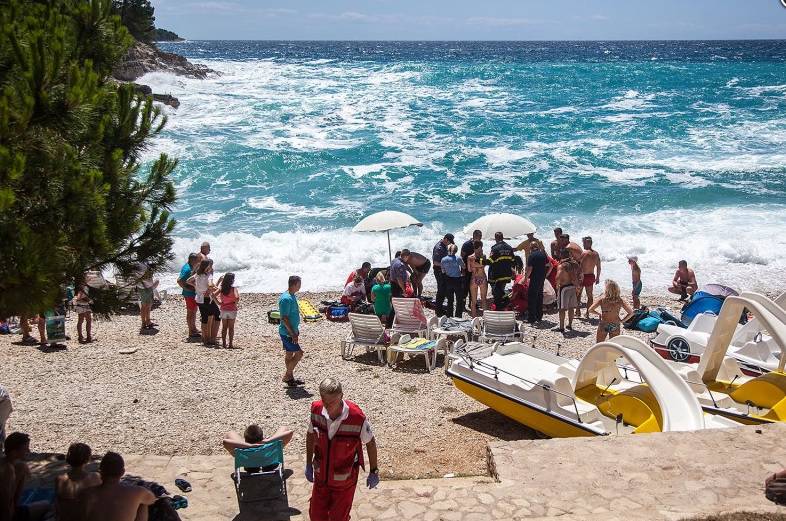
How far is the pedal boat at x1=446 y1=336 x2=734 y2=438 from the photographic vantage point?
7965 mm

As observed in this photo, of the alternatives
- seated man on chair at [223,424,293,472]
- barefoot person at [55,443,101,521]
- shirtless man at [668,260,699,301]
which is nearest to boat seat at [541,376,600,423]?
seated man on chair at [223,424,293,472]

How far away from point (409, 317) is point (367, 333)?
2.67 feet

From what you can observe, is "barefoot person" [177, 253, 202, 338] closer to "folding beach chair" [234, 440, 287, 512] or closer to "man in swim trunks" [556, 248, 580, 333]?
"man in swim trunks" [556, 248, 580, 333]

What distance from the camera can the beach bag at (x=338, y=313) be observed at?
14932 mm

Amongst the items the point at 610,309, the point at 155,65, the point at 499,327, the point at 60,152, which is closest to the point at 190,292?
the point at 499,327

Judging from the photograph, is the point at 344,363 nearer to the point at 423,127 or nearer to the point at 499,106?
the point at 423,127

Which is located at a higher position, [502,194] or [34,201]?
[34,201]

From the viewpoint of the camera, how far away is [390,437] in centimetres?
917

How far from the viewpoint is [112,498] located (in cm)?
529

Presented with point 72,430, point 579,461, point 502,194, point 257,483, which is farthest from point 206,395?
point 502,194

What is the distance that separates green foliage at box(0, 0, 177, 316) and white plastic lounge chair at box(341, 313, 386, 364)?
559cm

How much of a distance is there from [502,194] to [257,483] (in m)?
23.7

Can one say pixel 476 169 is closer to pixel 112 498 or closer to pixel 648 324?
pixel 648 324

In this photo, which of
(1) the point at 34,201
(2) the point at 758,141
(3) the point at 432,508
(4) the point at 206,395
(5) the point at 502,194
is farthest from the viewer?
(2) the point at 758,141
